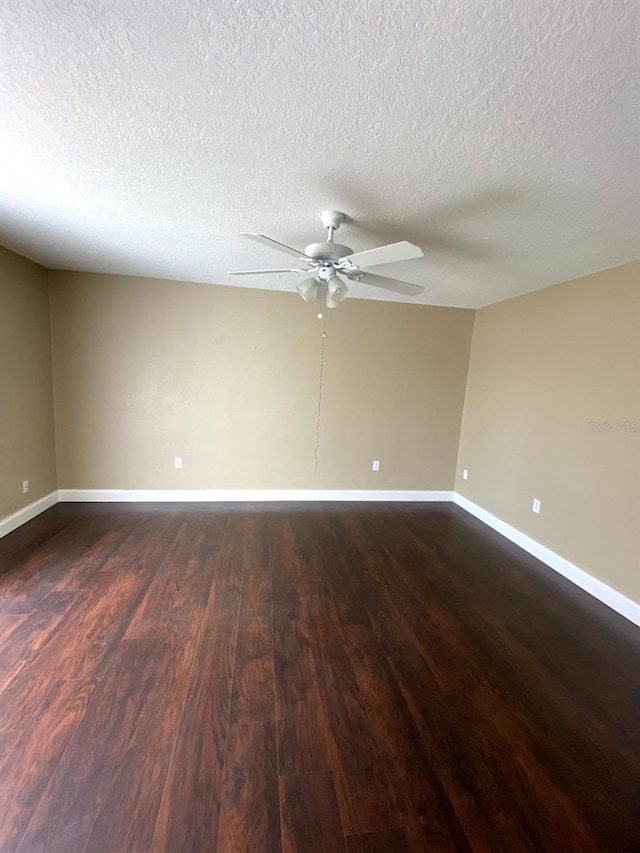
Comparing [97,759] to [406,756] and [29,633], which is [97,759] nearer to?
[29,633]

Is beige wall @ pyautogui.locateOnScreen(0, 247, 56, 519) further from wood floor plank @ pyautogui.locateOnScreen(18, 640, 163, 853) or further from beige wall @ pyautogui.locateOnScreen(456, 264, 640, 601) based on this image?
beige wall @ pyautogui.locateOnScreen(456, 264, 640, 601)

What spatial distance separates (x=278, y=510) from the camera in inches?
148

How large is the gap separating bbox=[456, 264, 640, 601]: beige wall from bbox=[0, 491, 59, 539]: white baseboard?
4.49m

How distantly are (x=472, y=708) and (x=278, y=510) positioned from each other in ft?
8.10

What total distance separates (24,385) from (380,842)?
381cm

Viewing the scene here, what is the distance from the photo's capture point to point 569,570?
Result: 2770 mm

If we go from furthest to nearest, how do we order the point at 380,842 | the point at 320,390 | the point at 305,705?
1. the point at 320,390
2. the point at 305,705
3. the point at 380,842

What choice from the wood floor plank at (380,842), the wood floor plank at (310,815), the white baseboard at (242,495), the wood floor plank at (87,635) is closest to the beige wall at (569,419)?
the white baseboard at (242,495)

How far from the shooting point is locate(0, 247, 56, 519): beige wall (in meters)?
2.86

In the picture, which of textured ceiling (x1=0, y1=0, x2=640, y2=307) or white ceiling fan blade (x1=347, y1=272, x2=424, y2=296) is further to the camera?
white ceiling fan blade (x1=347, y1=272, x2=424, y2=296)

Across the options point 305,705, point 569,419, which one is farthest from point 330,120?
point 569,419

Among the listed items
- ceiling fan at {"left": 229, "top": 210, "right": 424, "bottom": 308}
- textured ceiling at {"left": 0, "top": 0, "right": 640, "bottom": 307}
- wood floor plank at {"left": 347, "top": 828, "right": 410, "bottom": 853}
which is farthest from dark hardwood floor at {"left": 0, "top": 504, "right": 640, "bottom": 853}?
textured ceiling at {"left": 0, "top": 0, "right": 640, "bottom": 307}

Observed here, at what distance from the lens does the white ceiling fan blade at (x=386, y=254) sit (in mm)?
1623

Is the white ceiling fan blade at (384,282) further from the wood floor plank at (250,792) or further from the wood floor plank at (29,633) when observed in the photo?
the wood floor plank at (29,633)
